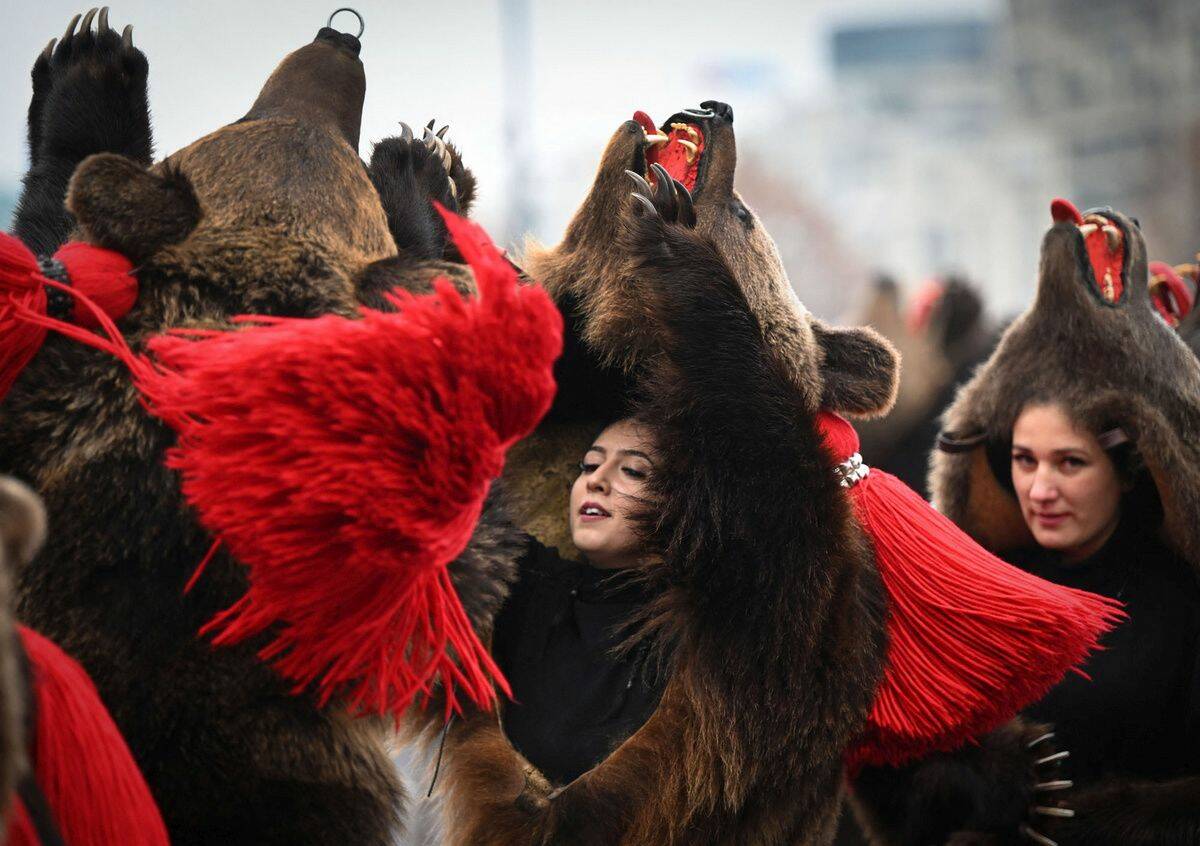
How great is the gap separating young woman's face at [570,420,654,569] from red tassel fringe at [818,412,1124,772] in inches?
14.5

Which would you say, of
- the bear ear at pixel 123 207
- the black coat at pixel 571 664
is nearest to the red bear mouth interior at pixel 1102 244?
the black coat at pixel 571 664

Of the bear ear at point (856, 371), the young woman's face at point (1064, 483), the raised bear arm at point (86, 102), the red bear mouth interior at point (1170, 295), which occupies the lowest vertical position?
the young woman's face at point (1064, 483)

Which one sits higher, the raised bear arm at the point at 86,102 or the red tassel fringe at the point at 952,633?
the raised bear arm at the point at 86,102

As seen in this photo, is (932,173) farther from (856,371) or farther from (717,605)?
(717,605)

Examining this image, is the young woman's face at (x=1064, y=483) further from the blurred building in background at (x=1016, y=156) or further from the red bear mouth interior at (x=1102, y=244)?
the blurred building in background at (x=1016, y=156)

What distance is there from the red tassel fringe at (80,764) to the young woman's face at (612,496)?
1.05 meters

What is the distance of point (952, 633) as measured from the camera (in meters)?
2.52

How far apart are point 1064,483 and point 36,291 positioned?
2.31 meters

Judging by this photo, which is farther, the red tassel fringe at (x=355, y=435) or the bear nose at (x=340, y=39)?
the bear nose at (x=340, y=39)

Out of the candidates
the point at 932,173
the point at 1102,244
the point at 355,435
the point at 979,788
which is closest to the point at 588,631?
the point at 355,435

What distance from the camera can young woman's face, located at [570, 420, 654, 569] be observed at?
8.36ft

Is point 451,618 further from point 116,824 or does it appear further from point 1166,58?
point 1166,58

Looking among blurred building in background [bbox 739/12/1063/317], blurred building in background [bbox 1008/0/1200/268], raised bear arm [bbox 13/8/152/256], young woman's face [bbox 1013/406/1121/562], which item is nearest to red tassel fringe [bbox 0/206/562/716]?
raised bear arm [bbox 13/8/152/256]

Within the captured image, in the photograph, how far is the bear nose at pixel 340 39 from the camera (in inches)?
98.7
